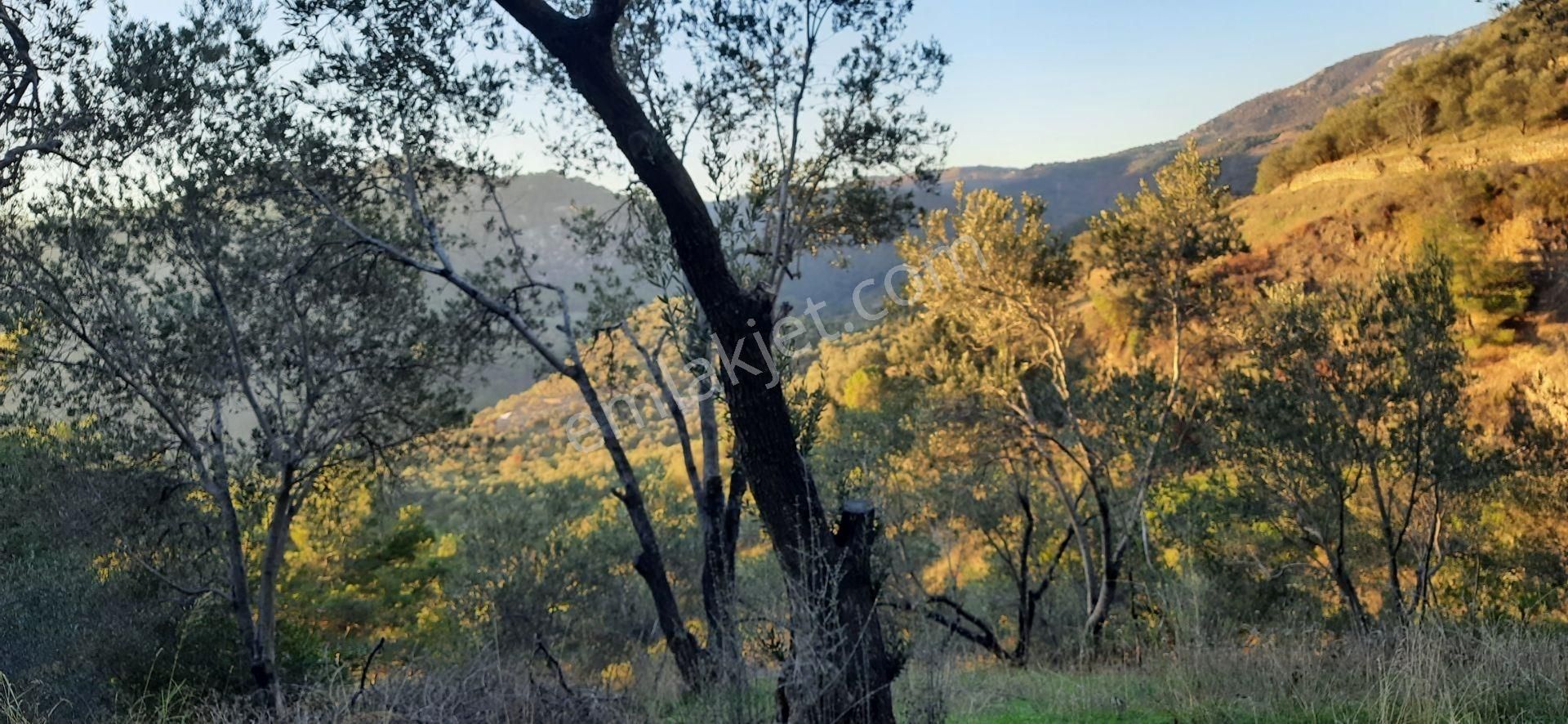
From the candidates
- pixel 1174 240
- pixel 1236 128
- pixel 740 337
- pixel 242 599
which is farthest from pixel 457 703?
pixel 1236 128

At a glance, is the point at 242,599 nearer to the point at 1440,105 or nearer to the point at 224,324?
the point at 224,324

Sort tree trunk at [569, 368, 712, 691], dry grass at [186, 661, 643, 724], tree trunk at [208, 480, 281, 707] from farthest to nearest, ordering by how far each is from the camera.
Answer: tree trunk at [569, 368, 712, 691], tree trunk at [208, 480, 281, 707], dry grass at [186, 661, 643, 724]

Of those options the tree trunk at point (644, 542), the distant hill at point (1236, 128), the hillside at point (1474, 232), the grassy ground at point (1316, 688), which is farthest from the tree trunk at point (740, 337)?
the distant hill at point (1236, 128)

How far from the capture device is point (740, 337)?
4867 mm

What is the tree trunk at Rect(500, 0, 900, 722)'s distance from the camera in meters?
4.71

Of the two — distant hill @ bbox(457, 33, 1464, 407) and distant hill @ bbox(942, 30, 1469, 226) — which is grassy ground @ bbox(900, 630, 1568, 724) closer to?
distant hill @ bbox(457, 33, 1464, 407)

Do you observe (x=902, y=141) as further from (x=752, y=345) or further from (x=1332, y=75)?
(x=1332, y=75)

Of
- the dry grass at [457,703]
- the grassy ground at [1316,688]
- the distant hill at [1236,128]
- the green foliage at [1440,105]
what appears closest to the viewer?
the grassy ground at [1316,688]

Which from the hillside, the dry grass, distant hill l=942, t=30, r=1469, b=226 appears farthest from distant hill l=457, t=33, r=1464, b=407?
the hillside

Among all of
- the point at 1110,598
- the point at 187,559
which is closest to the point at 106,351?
the point at 187,559

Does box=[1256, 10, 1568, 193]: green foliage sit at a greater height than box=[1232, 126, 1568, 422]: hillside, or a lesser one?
greater

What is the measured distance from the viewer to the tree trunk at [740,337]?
4.71m

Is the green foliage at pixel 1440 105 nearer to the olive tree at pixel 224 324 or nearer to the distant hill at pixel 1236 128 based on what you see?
the olive tree at pixel 224 324

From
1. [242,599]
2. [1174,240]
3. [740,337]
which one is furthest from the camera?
[1174,240]
